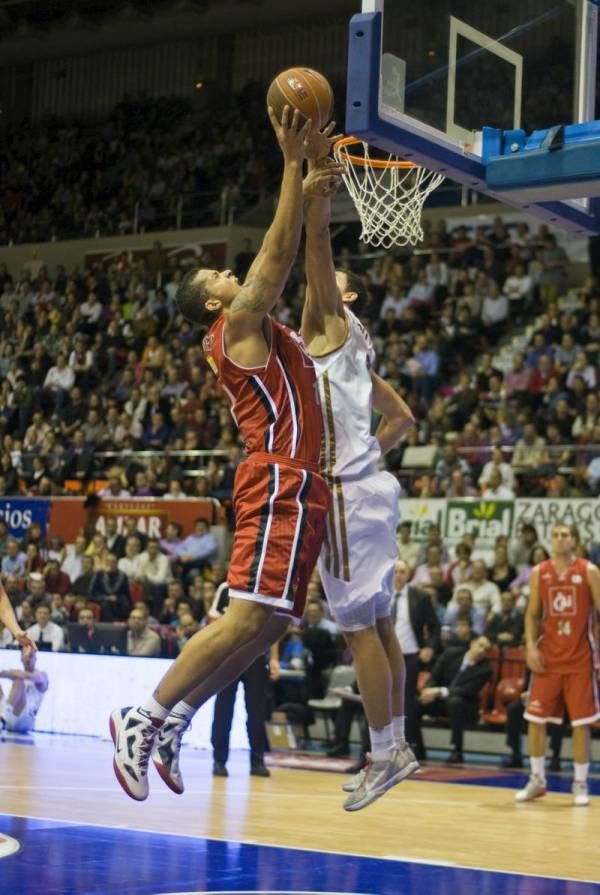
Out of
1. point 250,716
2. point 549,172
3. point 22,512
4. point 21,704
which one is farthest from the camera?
point 22,512

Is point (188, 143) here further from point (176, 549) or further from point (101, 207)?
point (176, 549)

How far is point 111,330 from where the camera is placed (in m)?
22.2

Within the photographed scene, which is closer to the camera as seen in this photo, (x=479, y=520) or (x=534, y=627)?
(x=534, y=627)

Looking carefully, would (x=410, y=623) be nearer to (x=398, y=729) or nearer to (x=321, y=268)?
(x=398, y=729)

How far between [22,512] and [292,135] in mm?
13862

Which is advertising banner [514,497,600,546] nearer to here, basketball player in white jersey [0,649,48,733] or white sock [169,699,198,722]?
basketball player in white jersey [0,649,48,733]

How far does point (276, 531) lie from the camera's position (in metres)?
5.25

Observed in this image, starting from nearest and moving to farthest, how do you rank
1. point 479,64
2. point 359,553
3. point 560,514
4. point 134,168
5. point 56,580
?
point 359,553 → point 479,64 → point 560,514 → point 56,580 → point 134,168

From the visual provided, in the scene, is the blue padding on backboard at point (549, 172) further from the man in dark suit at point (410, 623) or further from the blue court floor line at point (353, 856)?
the man in dark suit at point (410, 623)

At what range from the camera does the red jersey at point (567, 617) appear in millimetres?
10617

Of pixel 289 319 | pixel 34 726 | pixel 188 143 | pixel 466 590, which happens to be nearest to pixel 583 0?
pixel 466 590

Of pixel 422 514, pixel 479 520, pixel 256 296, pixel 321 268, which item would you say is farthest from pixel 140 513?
pixel 256 296

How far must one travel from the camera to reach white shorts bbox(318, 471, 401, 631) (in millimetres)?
5734

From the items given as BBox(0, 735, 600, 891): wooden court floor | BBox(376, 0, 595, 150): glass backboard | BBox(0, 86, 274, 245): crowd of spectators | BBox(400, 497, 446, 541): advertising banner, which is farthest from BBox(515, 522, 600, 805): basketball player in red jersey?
BBox(0, 86, 274, 245): crowd of spectators
